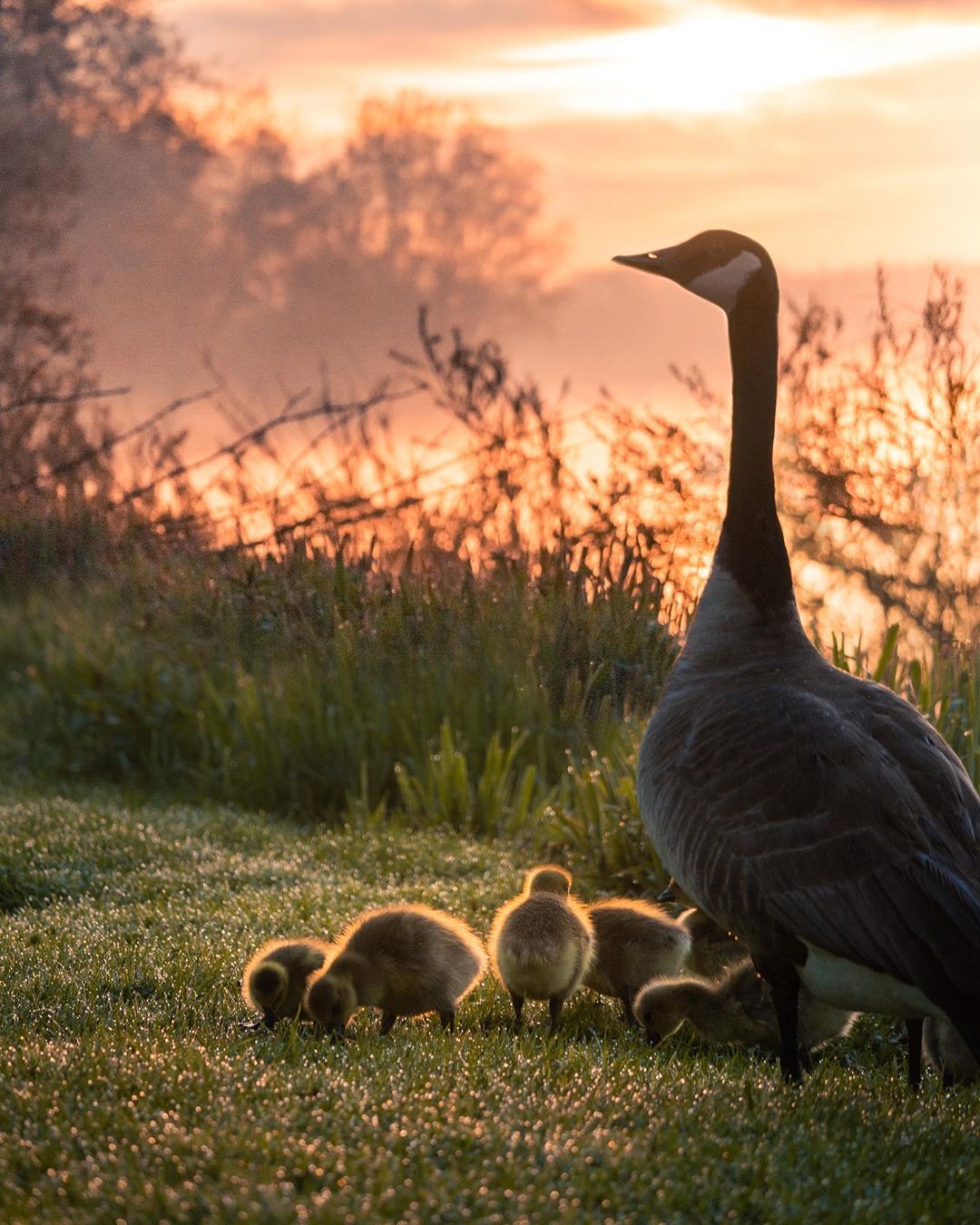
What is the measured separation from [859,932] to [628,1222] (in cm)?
118

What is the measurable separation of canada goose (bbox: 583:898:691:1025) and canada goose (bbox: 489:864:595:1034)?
0.11 metres

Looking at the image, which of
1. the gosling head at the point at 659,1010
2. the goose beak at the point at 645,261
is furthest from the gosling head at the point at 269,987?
the goose beak at the point at 645,261

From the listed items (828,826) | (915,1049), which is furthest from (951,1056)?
(828,826)

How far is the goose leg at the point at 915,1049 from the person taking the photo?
15.7 ft

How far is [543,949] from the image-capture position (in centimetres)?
518

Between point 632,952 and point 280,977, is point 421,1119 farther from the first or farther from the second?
point 632,952

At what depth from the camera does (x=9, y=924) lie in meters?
7.01

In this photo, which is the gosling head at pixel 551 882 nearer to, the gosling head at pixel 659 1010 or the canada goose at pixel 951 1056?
the gosling head at pixel 659 1010

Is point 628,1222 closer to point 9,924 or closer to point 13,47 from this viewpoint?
point 9,924

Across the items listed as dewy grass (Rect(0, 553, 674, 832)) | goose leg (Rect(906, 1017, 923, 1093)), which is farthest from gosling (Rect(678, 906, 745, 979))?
dewy grass (Rect(0, 553, 674, 832))

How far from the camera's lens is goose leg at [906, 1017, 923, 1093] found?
4788 millimetres

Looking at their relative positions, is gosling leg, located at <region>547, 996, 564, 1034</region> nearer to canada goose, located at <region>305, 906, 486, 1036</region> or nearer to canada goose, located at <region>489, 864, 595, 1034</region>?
canada goose, located at <region>489, 864, 595, 1034</region>

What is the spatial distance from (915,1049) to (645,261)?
3.16 meters

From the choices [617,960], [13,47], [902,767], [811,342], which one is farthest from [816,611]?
[13,47]
